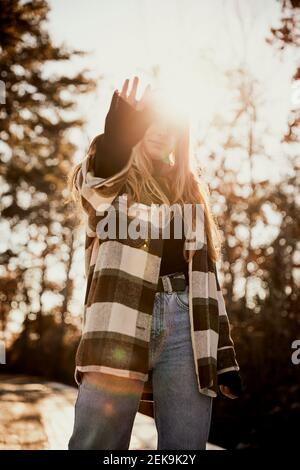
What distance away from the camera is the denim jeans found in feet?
5.07

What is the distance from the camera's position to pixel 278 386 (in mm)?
7793

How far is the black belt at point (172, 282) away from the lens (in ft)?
6.02

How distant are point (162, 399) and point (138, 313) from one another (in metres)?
0.31

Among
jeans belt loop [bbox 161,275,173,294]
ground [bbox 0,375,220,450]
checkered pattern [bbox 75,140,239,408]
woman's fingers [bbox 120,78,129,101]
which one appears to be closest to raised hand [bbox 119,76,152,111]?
woman's fingers [bbox 120,78,129,101]

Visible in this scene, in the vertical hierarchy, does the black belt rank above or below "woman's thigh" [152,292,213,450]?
above

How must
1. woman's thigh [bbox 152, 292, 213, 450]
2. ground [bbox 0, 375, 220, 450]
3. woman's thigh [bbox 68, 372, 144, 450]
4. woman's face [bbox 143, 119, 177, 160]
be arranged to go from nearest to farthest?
woman's thigh [bbox 68, 372, 144, 450]
woman's thigh [bbox 152, 292, 213, 450]
woman's face [bbox 143, 119, 177, 160]
ground [bbox 0, 375, 220, 450]

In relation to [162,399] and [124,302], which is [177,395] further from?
[124,302]

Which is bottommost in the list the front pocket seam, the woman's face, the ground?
the ground

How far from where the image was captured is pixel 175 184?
6.71 ft

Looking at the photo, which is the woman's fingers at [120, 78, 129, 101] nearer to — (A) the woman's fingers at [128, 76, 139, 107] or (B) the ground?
(A) the woman's fingers at [128, 76, 139, 107]

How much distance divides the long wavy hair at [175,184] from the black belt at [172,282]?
0.09m

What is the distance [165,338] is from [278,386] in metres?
6.69

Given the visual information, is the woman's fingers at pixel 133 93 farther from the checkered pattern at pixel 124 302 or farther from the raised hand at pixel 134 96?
the checkered pattern at pixel 124 302

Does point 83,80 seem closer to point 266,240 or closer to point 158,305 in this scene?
point 266,240
